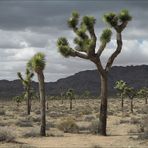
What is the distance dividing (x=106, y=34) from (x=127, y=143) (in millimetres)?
5834

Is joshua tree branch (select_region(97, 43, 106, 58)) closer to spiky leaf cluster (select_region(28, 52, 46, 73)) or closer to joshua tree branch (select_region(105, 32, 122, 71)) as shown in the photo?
joshua tree branch (select_region(105, 32, 122, 71))

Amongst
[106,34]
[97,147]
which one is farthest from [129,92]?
[97,147]

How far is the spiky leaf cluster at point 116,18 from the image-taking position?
900 inches

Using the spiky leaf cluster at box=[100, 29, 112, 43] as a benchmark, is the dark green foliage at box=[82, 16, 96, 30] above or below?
above

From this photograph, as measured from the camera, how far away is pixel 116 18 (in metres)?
23.0

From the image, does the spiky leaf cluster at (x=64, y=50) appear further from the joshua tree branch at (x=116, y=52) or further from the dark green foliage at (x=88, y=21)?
the joshua tree branch at (x=116, y=52)

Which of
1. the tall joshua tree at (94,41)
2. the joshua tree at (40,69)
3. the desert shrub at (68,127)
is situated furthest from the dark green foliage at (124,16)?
the desert shrub at (68,127)

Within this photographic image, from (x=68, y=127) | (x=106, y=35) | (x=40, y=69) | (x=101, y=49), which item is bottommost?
(x=68, y=127)

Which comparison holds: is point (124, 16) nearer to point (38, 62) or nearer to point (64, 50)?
point (64, 50)

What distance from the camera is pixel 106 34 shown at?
74.6 feet

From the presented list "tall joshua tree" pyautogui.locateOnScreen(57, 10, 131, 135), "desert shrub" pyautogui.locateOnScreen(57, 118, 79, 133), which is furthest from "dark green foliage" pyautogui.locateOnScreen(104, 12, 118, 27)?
"desert shrub" pyautogui.locateOnScreen(57, 118, 79, 133)

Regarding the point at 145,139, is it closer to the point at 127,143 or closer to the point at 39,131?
the point at 127,143

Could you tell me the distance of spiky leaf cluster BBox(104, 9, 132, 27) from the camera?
22859 millimetres

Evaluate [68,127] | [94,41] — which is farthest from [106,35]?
[68,127]
